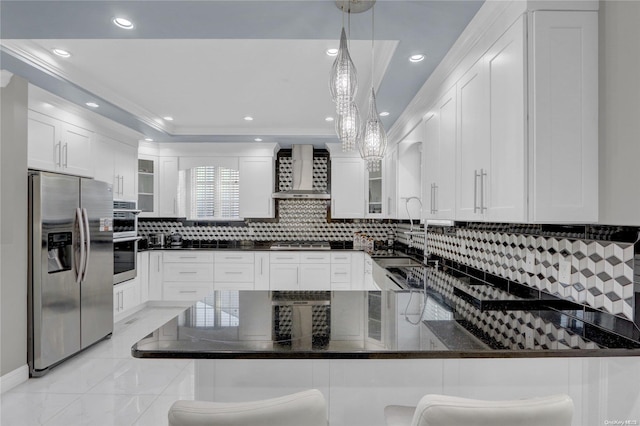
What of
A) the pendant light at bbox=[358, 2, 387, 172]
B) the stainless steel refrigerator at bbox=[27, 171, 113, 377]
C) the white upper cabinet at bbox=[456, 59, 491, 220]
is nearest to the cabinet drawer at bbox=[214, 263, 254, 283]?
the stainless steel refrigerator at bbox=[27, 171, 113, 377]

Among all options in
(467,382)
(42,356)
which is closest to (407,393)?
(467,382)

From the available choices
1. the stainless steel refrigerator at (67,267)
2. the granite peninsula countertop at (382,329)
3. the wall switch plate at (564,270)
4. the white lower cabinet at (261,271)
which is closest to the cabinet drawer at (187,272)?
the white lower cabinet at (261,271)

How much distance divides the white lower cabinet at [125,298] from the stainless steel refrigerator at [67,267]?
0.41 metres

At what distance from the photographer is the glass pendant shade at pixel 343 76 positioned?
1415 mm

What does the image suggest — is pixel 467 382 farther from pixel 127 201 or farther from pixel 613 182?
pixel 127 201

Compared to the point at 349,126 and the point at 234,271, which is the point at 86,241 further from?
the point at 349,126

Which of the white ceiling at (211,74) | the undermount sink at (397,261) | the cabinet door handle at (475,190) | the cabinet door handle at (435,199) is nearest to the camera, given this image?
the cabinet door handle at (475,190)

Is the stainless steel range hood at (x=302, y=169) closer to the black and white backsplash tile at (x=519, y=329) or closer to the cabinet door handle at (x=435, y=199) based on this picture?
the cabinet door handle at (x=435, y=199)

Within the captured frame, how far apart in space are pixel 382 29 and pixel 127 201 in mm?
3880

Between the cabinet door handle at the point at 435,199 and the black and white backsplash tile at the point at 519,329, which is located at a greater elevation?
the cabinet door handle at the point at 435,199

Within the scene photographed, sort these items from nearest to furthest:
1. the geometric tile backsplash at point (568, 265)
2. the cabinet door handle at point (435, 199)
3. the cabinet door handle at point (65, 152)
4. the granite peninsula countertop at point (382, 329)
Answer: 1. the granite peninsula countertop at point (382, 329)
2. the geometric tile backsplash at point (568, 265)
3. the cabinet door handle at point (435, 199)
4. the cabinet door handle at point (65, 152)

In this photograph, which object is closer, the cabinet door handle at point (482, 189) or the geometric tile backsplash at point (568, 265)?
the geometric tile backsplash at point (568, 265)

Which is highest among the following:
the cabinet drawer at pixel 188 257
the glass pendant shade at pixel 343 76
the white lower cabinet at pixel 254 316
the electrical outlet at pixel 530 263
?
the glass pendant shade at pixel 343 76

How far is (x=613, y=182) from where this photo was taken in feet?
4.66
